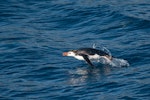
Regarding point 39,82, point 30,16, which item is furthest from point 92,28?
point 39,82

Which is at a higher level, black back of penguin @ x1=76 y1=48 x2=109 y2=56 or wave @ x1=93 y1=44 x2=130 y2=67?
black back of penguin @ x1=76 y1=48 x2=109 y2=56

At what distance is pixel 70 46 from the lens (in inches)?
1180

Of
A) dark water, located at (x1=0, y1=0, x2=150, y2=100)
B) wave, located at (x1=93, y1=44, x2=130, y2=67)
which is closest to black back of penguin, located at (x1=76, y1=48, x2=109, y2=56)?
wave, located at (x1=93, y1=44, x2=130, y2=67)

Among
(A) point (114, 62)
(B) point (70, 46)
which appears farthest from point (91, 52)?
(B) point (70, 46)

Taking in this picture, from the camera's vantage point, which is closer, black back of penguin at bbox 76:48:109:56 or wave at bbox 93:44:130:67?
wave at bbox 93:44:130:67

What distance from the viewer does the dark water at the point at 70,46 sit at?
23609 millimetres

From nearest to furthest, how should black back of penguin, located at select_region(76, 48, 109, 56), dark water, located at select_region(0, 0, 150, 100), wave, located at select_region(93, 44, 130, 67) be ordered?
dark water, located at select_region(0, 0, 150, 100) < wave, located at select_region(93, 44, 130, 67) < black back of penguin, located at select_region(76, 48, 109, 56)

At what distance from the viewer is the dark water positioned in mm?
23609

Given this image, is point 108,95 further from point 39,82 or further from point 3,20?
point 3,20

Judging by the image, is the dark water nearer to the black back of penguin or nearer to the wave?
the wave

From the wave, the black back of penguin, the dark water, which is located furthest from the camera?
the black back of penguin

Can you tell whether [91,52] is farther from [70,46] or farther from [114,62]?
[70,46]

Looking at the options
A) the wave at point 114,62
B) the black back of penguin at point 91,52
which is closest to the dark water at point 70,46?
the wave at point 114,62

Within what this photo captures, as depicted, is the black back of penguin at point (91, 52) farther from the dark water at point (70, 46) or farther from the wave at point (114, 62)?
the dark water at point (70, 46)
